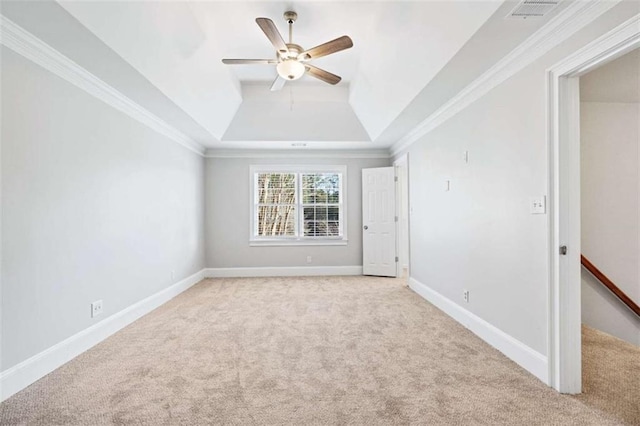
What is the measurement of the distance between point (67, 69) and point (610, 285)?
205 inches

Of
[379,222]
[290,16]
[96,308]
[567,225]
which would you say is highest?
[290,16]

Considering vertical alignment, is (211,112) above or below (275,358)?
above

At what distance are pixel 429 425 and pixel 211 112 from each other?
14.0 ft

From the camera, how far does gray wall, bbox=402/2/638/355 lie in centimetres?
244

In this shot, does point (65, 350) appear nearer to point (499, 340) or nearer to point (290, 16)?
point (290, 16)

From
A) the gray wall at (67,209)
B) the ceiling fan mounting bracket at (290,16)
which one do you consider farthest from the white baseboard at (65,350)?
the ceiling fan mounting bracket at (290,16)

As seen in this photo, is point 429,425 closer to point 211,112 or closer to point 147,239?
point 147,239

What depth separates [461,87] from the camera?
11.1ft

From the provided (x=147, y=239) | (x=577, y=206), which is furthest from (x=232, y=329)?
(x=577, y=206)

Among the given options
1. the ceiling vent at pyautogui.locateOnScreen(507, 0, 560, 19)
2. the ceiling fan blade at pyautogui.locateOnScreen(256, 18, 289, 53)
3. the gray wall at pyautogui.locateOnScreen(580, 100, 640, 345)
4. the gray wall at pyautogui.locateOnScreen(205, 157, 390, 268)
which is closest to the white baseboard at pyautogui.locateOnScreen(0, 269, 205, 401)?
the gray wall at pyautogui.locateOnScreen(205, 157, 390, 268)

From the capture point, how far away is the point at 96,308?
320 cm

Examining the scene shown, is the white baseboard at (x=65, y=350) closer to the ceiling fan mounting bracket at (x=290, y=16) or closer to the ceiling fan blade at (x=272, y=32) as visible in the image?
the ceiling fan blade at (x=272, y=32)

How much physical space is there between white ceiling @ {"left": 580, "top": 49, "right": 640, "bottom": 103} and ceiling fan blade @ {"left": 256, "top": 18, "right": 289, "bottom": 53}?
2581 mm

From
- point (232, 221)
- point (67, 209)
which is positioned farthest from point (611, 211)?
point (232, 221)
